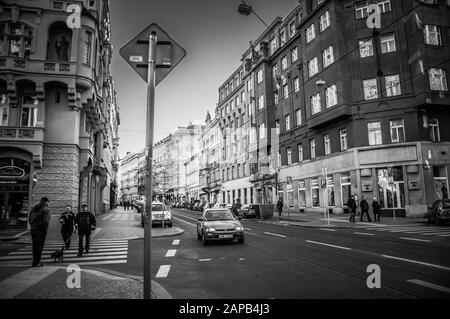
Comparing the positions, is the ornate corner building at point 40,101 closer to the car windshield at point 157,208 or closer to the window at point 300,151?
the car windshield at point 157,208

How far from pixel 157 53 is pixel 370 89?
2896 centimetres

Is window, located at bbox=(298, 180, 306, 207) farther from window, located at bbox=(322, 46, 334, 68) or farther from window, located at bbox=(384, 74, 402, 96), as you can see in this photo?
window, located at bbox=(384, 74, 402, 96)

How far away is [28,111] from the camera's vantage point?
22.0 meters

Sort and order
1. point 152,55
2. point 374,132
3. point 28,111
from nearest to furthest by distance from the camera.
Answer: point 152,55 < point 28,111 < point 374,132

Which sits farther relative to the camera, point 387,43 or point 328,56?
point 328,56

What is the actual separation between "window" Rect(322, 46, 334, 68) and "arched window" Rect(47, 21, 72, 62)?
22.4 m

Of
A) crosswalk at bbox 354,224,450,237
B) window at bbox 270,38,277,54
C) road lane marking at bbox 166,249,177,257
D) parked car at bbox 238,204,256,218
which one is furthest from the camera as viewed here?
window at bbox 270,38,277,54

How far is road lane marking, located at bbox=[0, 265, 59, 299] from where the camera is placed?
6124 millimetres

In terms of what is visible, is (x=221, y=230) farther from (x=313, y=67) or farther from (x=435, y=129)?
(x=313, y=67)

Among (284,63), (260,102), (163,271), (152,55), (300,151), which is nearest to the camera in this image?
(152,55)

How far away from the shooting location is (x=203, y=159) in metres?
81.1

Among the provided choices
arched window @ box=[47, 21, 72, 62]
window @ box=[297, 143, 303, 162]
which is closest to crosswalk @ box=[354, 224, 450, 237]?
window @ box=[297, 143, 303, 162]

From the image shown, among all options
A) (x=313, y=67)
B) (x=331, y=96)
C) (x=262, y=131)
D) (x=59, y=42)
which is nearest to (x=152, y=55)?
(x=59, y=42)
